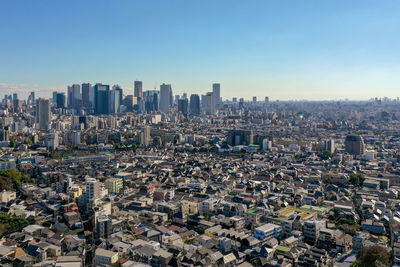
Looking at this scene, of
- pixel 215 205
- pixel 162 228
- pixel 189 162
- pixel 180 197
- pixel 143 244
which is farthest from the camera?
pixel 189 162

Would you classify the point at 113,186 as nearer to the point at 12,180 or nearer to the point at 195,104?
the point at 12,180

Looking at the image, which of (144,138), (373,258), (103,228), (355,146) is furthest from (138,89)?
(373,258)

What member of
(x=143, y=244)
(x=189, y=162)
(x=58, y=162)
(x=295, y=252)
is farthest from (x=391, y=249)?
(x=58, y=162)

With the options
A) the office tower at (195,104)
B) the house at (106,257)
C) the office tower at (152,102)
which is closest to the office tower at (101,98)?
the office tower at (152,102)

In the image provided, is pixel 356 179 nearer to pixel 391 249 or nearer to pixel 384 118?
pixel 391 249

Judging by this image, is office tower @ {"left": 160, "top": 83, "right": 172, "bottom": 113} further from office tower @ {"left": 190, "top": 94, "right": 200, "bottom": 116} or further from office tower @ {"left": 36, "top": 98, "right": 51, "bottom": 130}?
office tower @ {"left": 36, "top": 98, "right": 51, "bottom": 130}

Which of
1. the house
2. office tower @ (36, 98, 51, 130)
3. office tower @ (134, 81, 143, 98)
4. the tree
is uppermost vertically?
office tower @ (134, 81, 143, 98)

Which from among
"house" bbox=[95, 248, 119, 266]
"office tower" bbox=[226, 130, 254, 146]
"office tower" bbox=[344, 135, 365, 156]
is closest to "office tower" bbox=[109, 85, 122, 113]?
"office tower" bbox=[226, 130, 254, 146]
